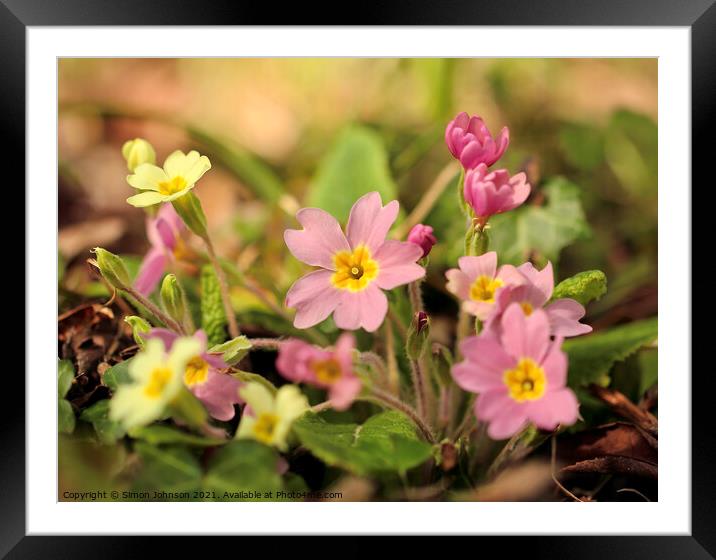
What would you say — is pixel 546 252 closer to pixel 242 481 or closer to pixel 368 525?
pixel 368 525

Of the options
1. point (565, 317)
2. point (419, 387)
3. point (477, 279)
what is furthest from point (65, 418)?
point (565, 317)

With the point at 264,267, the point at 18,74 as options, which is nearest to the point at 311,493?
the point at 264,267

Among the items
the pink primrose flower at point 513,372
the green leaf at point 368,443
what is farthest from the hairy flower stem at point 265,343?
the pink primrose flower at point 513,372

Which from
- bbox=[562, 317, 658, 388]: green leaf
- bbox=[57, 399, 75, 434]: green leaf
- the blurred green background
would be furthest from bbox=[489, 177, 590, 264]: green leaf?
bbox=[57, 399, 75, 434]: green leaf

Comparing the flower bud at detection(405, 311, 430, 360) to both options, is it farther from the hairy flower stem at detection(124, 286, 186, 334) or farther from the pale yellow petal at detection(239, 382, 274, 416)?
the hairy flower stem at detection(124, 286, 186, 334)

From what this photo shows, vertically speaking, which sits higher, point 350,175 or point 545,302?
point 350,175

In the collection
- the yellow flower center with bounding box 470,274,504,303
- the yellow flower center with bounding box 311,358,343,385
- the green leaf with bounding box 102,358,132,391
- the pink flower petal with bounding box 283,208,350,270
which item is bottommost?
the green leaf with bounding box 102,358,132,391

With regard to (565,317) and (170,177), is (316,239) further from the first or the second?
(565,317)
